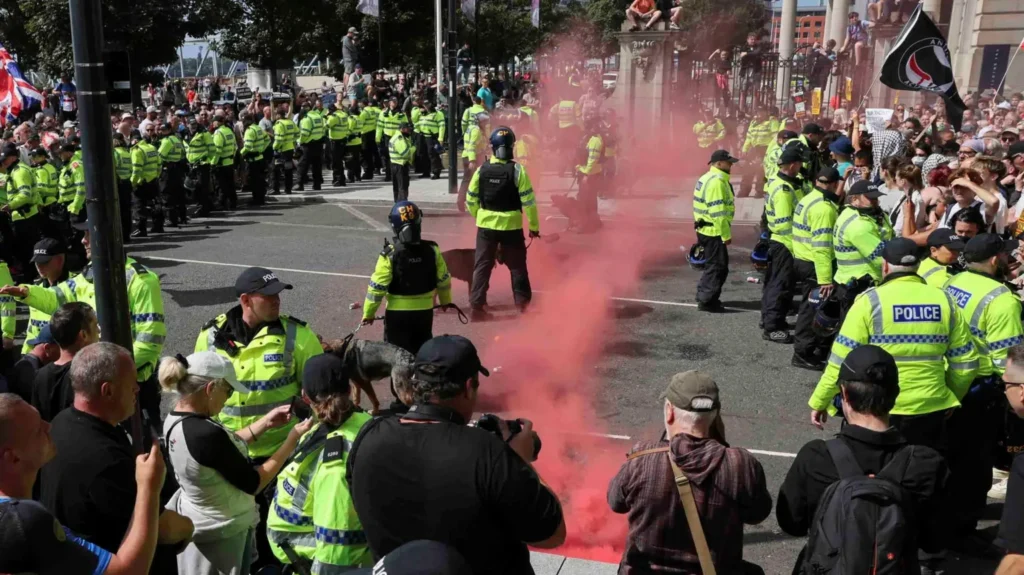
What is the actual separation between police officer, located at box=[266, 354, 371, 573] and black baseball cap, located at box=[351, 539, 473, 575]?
1744 millimetres

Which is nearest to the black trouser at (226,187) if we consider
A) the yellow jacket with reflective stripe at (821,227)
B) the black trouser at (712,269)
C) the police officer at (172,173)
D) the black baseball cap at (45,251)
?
the police officer at (172,173)

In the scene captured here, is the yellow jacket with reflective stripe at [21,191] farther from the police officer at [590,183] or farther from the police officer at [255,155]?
the police officer at [590,183]

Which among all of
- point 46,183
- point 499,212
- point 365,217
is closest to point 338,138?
point 365,217

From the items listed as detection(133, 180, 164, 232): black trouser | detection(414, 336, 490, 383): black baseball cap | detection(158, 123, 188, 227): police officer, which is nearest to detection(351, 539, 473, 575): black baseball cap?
detection(414, 336, 490, 383): black baseball cap

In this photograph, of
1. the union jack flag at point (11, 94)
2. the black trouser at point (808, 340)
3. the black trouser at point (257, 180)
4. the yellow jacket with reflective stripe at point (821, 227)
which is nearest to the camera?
the yellow jacket with reflective stripe at point (821, 227)

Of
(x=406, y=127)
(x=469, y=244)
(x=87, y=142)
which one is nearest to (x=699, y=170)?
(x=406, y=127)

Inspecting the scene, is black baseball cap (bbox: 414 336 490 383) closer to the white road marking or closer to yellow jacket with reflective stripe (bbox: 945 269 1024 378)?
yellow jacket with reflective stripe (bbox: 945 269 1024 378)

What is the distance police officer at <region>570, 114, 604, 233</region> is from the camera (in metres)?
15.6

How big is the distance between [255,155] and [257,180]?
55 cm

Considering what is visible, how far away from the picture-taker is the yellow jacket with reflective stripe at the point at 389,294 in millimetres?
7359

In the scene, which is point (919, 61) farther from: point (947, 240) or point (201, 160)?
point (201, 160)

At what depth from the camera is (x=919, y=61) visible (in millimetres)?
12469

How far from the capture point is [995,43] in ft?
87.9

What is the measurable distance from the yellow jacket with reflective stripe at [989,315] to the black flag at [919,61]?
7.40 m
